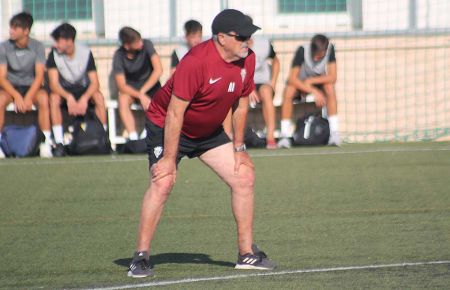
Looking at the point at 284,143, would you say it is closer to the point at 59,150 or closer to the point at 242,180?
the point at 59,150

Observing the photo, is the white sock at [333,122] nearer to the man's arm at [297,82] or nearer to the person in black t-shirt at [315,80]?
the person in black t-shirt at [315,80]

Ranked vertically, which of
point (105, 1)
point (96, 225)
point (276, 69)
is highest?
point (105, 1)

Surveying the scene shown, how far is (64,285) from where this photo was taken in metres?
6.70

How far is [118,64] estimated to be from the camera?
47.1 ft

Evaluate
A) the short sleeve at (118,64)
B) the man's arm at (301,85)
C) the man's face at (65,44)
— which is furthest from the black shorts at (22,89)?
the man's arm at (301,85)

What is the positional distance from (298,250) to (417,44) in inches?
328

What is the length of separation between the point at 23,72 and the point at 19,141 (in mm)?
967

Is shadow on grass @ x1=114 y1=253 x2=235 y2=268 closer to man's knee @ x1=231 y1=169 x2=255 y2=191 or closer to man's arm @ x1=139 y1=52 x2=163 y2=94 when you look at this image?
man's knee @ x1=231 y1=169 x2=255 y2=191

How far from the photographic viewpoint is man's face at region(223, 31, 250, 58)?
6512 mm

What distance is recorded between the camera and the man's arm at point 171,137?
6523mm

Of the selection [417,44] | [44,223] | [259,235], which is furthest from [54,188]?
[417,44]

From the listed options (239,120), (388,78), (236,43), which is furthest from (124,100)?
(236,43)

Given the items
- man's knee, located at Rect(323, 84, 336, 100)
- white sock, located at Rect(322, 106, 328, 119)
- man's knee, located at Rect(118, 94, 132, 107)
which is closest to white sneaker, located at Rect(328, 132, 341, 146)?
white sock, located at Rect(322, 106, 328, 119)

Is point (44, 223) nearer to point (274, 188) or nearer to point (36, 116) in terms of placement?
point (274, 188)
